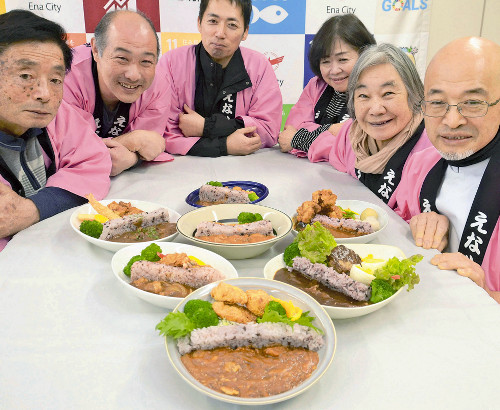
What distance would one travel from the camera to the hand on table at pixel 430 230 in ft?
5.24

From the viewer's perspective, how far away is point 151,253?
1.32 metres

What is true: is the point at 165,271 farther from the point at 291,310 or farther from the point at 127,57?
the point at 127,57

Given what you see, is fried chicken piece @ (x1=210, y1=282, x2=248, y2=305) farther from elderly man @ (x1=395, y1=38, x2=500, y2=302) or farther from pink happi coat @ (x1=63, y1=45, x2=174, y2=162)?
pink happi coat @ (x1=63, y1=45, x2=174, y2=162)

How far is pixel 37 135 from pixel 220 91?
1.38m

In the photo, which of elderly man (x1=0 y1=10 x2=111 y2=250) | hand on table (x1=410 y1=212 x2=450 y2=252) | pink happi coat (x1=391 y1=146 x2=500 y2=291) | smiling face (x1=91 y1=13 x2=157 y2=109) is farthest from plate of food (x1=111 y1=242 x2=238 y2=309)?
smiling face (x1=91 y1=13 x2=157 y2=109)

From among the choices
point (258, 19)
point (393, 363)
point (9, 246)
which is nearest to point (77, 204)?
point (9, 246)

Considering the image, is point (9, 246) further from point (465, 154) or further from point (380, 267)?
point (465, 154)

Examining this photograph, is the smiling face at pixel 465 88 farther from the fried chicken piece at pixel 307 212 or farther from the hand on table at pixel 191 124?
the hand on table at pixel 191 124

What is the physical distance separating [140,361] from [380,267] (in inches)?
26.0

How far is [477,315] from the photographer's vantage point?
1.17m

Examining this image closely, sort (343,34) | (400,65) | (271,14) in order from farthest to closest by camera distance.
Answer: (271,14) < (343,34) < (400,65)

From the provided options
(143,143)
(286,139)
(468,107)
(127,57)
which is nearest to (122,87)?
(127,57)

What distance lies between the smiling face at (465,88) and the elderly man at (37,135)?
143 centimetres

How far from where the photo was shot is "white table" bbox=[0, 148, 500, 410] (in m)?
0.90
